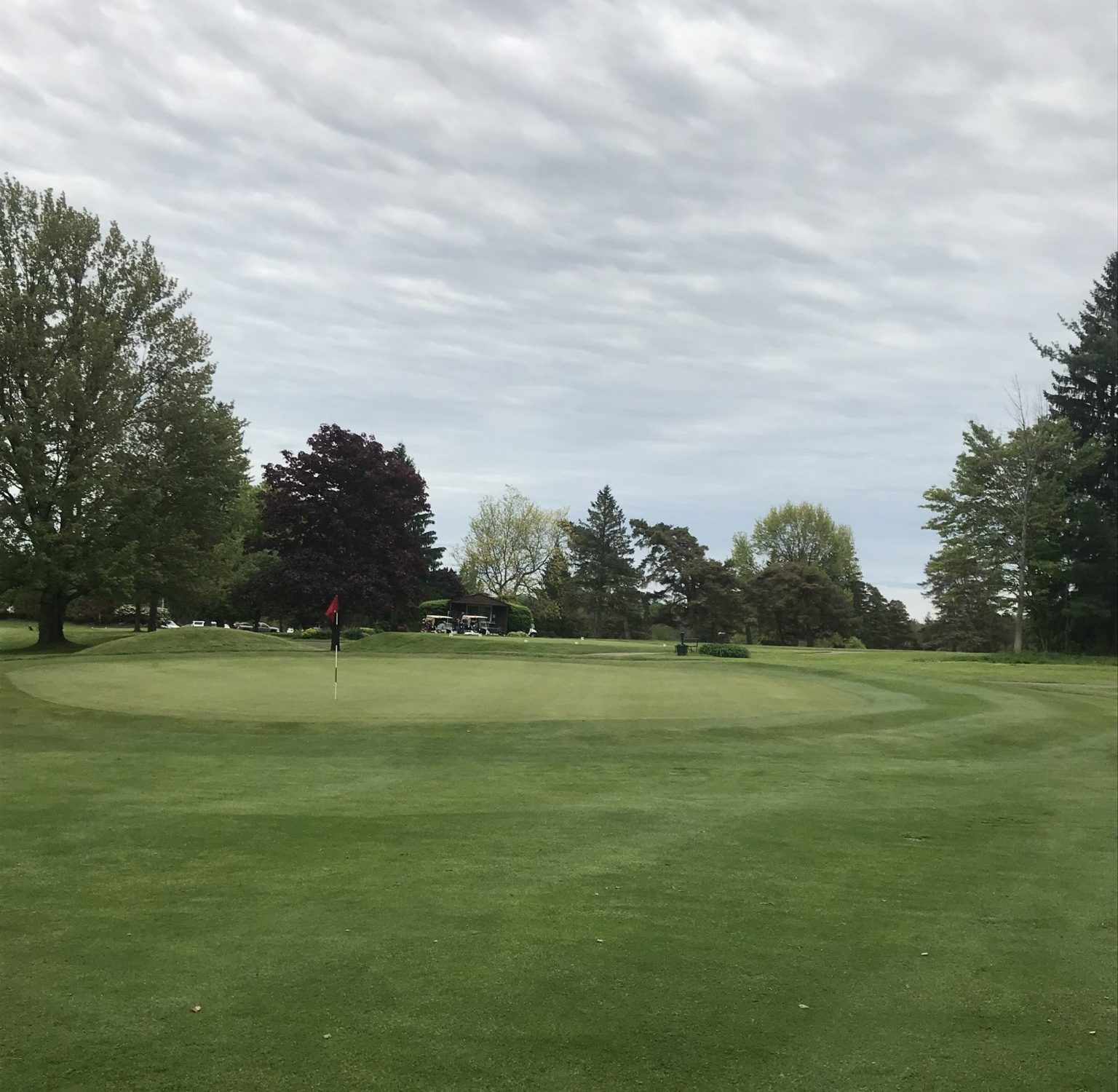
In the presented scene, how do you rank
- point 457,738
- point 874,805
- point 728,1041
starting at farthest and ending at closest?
point 457,738
point 874,805
point 728,1041

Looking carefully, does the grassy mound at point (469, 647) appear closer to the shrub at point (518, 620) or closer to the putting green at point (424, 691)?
the putting green at point (424, 691)

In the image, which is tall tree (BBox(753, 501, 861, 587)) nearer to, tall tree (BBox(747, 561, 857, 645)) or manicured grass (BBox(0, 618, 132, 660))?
tall tree (BBox(747, 561, 857, 645))

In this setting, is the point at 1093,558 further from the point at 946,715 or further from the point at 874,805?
the point at 874,805

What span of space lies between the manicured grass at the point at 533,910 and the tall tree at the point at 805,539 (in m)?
82.3

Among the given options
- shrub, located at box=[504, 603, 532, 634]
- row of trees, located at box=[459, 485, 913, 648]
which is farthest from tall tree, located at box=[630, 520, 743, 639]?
shrub, located at box=[504, 603, 532, 634]

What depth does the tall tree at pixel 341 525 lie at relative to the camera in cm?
4488

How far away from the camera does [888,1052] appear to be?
4.18 m

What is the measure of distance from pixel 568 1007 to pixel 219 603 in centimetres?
6417

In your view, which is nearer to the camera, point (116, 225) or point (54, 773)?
point (54, 773)

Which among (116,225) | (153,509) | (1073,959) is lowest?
(1073,959)

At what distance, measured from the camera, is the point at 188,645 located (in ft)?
90.8

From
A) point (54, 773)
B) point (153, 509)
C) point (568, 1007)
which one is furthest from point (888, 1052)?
point (153, 509)

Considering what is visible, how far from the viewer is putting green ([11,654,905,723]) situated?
1370cm

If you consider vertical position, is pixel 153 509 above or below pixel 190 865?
above
